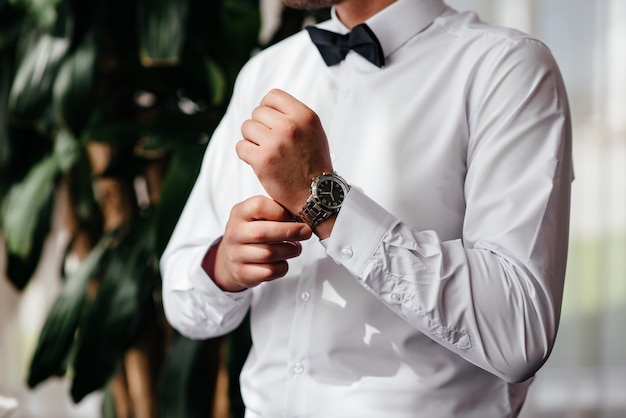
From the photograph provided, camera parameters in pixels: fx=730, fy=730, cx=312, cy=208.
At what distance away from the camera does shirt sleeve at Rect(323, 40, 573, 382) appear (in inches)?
30.9

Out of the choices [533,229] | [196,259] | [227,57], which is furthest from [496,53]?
[227,57]

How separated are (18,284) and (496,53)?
1.30 m

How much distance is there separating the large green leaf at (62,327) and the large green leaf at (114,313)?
0.23ft

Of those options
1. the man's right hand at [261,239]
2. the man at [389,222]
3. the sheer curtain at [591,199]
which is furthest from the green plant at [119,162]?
the sheer curtain at [591,199]

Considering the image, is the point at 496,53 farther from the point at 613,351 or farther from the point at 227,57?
the point at 613,351

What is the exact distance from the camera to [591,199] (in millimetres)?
2053

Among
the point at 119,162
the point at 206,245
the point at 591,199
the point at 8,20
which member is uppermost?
the point at 206,245

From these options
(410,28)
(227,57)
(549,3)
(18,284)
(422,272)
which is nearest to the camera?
(422,272)

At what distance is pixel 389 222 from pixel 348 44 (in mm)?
295

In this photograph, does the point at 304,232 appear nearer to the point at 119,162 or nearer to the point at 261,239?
the point at 261,239

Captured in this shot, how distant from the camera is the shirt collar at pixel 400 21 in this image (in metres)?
0.96

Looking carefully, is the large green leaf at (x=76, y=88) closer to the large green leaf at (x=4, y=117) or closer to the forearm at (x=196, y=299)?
the large green leaf at (x=4, y=117)

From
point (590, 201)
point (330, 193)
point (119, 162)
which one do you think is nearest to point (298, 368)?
point (330, 193)

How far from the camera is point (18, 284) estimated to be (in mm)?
1732
